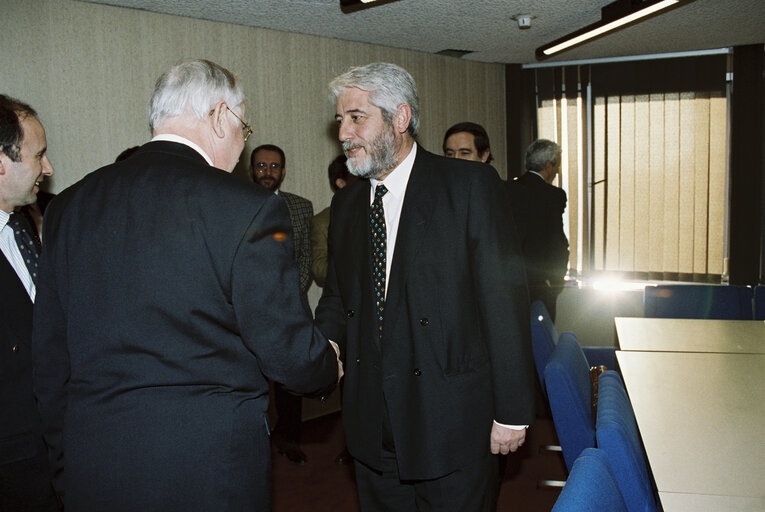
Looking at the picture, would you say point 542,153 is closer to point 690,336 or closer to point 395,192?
point 690,336

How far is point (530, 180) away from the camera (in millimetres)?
4613

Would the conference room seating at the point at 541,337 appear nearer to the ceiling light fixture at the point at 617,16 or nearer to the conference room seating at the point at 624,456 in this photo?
the conference room seating at the point at 624,456

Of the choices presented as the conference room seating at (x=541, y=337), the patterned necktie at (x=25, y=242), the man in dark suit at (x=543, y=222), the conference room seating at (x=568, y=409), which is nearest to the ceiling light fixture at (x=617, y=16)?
the man in dark suit at (x=543, y=222)

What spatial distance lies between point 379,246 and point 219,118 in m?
0.67

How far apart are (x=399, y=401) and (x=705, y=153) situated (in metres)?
5.72

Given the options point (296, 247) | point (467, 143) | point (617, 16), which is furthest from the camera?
point (617, 16)

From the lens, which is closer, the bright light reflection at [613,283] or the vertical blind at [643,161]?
the vertical blind at [643,161]

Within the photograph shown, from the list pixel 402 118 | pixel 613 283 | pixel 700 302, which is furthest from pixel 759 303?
pixel 402 118

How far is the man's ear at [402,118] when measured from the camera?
205 centimetres

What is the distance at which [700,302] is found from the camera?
173 inches

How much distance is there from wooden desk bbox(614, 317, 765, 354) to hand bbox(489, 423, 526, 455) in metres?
1.50

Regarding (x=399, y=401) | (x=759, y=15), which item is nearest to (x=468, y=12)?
(x=759, y=15)

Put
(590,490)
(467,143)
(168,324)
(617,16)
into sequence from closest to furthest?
(590,490) → (168,324) → (467,143) → (617,16)

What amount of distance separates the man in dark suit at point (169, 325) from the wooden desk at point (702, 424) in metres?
1.04
